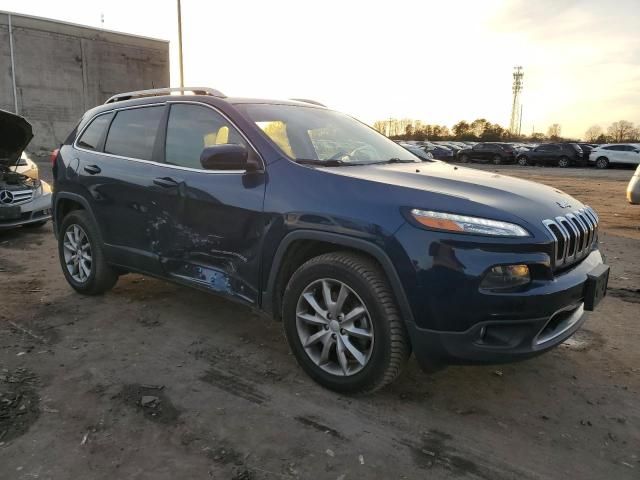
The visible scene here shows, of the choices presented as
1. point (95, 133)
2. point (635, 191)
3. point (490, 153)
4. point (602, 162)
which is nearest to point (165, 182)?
point (95, 133)

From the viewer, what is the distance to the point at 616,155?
2948 cm

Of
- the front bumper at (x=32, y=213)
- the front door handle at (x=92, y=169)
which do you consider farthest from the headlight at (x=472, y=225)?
the front bumper at (x=32, y=213)

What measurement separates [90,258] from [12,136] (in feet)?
12.4

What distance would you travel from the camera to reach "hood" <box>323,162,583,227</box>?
275cm

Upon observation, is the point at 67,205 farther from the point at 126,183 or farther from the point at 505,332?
the point at 505,332

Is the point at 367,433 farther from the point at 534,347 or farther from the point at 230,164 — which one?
the point at 230,164

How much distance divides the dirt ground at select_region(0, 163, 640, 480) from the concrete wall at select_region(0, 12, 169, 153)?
2700cm

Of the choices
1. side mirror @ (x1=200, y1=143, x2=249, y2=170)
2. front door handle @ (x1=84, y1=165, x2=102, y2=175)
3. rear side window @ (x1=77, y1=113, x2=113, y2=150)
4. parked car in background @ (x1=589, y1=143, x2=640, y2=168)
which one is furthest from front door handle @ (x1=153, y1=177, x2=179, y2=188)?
Answer: parked car in background @ (x1=589, y1=143, x2=640, y2=168)

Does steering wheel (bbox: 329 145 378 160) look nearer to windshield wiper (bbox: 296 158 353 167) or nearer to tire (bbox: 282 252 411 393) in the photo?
windshield wiper (bbox: 296 158 353 167)

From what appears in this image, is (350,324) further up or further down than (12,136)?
further down

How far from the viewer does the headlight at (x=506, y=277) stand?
2596 mm

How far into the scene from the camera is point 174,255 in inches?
152

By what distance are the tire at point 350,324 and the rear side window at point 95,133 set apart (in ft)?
8.43

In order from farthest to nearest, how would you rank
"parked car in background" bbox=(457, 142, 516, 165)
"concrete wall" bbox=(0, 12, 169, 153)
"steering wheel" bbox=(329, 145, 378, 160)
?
"parked car in background" bbox=(457, 142, 516, 165) → "concrete wall" bbox=(0, 12, 169, 153) → "steering wheel" bbox=(329, 145, 378, 160)
